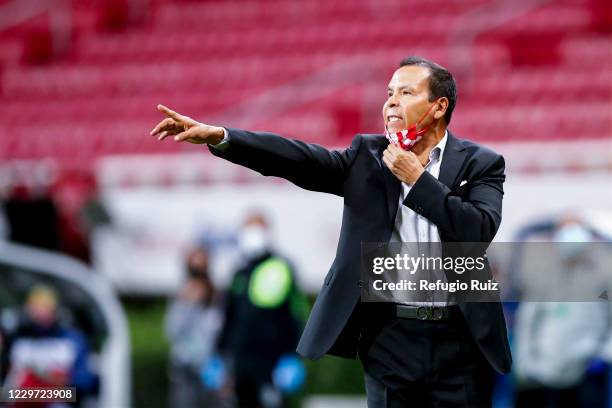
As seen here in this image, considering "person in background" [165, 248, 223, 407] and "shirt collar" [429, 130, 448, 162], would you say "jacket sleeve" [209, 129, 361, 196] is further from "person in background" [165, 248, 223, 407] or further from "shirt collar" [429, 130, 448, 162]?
"person in background" [165, 248, 223, 407]

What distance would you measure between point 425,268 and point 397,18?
11.8 metres

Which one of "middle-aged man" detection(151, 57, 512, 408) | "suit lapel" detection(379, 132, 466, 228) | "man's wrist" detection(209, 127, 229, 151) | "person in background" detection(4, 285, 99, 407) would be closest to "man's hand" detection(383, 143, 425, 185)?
"middle-aged man" detection(151, 57, 512, 408)

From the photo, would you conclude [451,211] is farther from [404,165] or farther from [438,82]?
[438,82]

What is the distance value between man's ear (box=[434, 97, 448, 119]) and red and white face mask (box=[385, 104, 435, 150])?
0.10ft

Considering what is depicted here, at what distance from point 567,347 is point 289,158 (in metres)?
4.22

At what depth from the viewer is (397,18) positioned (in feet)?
50.6

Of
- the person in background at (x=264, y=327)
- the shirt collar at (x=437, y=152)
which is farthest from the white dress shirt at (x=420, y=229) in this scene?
the person in background at (x=264, y=327)

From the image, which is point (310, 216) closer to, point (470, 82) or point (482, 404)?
point (470, 82)

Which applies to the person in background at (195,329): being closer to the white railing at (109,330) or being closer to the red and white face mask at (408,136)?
the white railing at (109,330)

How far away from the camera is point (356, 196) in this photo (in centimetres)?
407

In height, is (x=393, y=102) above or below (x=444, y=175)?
above

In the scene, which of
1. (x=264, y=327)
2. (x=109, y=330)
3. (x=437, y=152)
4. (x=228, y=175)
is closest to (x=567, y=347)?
(x=264, y=327)

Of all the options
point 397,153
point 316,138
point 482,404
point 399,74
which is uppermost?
point 316,138

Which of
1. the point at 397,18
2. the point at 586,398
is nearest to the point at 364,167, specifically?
the point at 586,398
